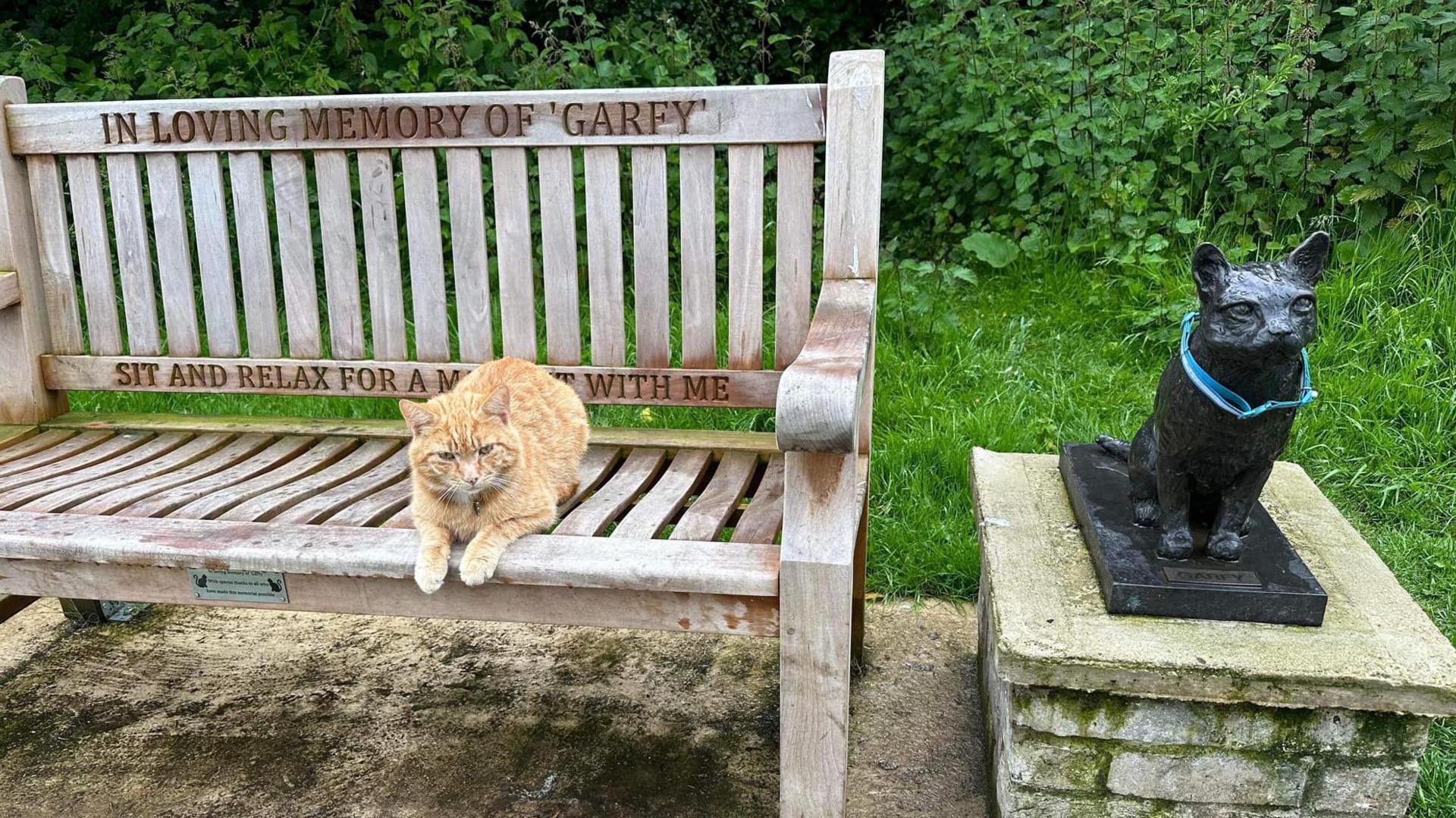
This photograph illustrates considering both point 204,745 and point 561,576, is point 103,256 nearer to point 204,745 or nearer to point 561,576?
point 204,745

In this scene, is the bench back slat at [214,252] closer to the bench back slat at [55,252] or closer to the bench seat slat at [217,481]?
the bench back slat at [55,252]

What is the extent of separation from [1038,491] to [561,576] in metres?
1.11

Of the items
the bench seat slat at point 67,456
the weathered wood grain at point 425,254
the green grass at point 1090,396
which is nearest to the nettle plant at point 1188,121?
the green grass at point 1090,396

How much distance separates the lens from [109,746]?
237 centimetres

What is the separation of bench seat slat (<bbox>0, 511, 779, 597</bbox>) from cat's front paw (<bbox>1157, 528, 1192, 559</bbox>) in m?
0.67

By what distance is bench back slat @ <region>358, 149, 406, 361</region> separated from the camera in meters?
2.43

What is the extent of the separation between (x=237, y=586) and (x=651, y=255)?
1.09 meters

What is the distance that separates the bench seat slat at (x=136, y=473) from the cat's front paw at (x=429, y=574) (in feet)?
2.55

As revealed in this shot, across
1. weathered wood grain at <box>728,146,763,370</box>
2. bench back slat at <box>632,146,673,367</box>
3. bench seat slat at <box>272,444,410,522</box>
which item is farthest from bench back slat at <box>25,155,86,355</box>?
weathered wood grain at <box>728,146,763,370</box>

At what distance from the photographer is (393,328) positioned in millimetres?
2510

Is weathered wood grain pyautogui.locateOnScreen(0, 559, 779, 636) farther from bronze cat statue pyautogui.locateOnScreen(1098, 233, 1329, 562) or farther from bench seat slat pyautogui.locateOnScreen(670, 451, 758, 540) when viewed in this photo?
bronze cat statue pyautogui.locateOnScreen(1098, 233, 1329, 562)

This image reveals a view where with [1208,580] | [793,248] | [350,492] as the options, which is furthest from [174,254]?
[1208,580]

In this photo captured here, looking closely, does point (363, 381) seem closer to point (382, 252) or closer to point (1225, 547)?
point (382, 252)

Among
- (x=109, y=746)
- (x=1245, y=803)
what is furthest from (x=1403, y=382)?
(x=109, y=746)
